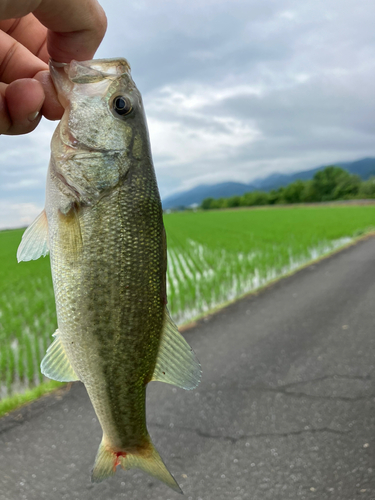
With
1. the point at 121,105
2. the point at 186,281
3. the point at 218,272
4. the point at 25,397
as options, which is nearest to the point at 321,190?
the point at 218,272

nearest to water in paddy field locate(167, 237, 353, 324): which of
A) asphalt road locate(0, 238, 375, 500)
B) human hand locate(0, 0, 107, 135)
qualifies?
asphalt road locate(0, 238, 375, 500)

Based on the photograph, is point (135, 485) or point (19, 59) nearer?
point (19, 59)

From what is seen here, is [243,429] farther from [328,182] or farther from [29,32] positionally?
[328,182]

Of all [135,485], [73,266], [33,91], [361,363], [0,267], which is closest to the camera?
[73,266]

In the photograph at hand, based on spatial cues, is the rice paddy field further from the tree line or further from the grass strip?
the tree line

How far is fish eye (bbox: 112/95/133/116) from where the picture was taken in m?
1.22

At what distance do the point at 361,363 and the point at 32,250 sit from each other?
19.3 ft

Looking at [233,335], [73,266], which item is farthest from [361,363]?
[73,266]

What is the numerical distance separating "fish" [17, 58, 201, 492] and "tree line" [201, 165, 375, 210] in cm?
7813

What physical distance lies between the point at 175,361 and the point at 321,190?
84.1m

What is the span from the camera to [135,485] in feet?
12.8

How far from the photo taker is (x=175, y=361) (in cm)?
116

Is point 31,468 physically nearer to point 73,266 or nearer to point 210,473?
point 210,473

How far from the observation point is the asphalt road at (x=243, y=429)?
150 inches
